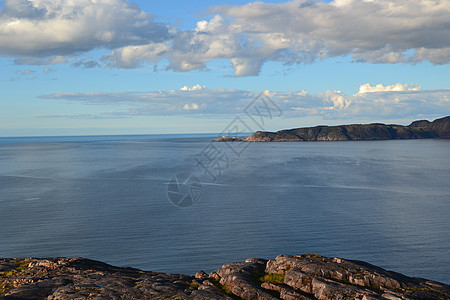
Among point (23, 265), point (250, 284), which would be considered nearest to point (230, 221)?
point (23, 265)

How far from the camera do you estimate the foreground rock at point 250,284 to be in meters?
31.0

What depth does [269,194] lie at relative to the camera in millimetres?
111875

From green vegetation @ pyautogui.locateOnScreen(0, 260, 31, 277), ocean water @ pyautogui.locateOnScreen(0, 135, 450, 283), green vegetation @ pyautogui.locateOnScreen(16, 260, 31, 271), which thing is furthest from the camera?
ocean water @ pyautogui.locateOnScreen(0, 135, 450, 283)

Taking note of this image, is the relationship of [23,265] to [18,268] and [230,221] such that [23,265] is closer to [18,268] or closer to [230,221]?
[18,268]

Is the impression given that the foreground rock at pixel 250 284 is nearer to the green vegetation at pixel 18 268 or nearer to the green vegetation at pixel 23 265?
the green vegetation at pixel 18 268

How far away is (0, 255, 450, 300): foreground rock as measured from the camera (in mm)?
30984

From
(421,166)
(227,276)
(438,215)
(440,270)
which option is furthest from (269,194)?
(421,166)

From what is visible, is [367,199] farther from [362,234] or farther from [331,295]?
[331,295]

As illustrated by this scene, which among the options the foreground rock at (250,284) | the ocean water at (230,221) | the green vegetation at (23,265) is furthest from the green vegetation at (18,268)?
the ocean water at (230,221)

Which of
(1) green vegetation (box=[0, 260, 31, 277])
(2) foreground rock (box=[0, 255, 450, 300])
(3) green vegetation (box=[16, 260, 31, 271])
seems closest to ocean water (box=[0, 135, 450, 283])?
(3) green vegetation (box=[16, 260, 31, 271])

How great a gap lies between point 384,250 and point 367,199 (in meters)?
44.4

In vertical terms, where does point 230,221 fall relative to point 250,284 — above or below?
below

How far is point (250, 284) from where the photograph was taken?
3275 cm

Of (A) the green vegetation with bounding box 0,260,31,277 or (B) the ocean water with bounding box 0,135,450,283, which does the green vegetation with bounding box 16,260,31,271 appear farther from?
(B) the ocean water with bounding box 0,135,450,283
